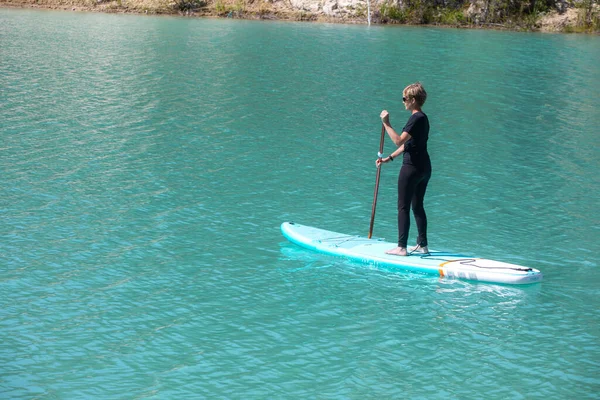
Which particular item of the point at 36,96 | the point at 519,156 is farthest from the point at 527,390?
the point at 36,96

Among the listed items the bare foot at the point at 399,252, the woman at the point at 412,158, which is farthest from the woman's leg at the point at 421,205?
the bare foot at the point at 399,252

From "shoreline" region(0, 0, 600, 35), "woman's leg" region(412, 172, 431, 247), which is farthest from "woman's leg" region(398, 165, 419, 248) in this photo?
"shoreline" region(0, 0, 600, 35)

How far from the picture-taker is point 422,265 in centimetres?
1320

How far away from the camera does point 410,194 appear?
509 inches

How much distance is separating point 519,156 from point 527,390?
14.6 m

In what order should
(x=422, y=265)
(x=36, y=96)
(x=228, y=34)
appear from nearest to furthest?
(x=422, y=265), (x=36, y=96), (x=228, y=34)

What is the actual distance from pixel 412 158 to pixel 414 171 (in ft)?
0.75

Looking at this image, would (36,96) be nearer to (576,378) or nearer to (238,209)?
(238,209)

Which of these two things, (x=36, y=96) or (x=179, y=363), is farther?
(x=36, y=96)

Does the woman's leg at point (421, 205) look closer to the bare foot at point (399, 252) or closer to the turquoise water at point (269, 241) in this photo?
the bare foot at point (399, 252)

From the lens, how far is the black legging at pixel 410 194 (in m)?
12.8

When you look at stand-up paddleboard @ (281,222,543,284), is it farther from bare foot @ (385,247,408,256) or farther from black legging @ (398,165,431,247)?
black legging @ (398,165,431,247)

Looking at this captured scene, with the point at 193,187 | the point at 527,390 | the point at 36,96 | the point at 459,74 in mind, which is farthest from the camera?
the point at 459,74

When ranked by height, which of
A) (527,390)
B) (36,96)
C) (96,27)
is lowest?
(527,390)
